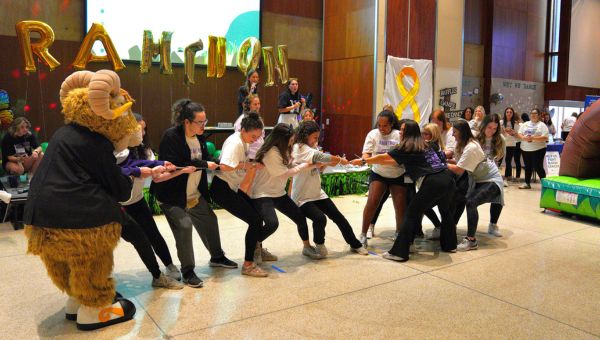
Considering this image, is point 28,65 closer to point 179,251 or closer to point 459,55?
point 179,251

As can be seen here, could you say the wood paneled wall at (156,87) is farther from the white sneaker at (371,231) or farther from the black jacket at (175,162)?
the black jacket at (175,162)

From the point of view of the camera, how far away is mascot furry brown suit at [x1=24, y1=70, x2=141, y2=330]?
2840 mm

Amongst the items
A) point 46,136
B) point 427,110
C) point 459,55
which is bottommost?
point 46,136

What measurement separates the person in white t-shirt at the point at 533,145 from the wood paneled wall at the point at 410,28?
8.95 ft

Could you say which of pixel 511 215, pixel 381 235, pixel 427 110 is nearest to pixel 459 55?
pixel 427 110

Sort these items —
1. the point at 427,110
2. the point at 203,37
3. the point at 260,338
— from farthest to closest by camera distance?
the point at 427,110 < the point at 203,37 < the point at 260,338

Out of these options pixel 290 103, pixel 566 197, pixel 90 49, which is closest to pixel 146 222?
pixel 290 103

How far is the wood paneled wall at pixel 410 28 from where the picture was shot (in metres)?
10.5

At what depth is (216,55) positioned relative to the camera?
29.3 ft

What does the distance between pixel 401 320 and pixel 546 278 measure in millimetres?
1721

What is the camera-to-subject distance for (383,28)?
10391mm

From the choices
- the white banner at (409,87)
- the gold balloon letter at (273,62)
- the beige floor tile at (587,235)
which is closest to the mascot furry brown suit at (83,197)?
the beige floor tile at (587,235)

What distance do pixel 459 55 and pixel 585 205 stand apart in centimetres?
598

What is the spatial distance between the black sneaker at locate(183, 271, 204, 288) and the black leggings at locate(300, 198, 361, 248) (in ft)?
3.85
